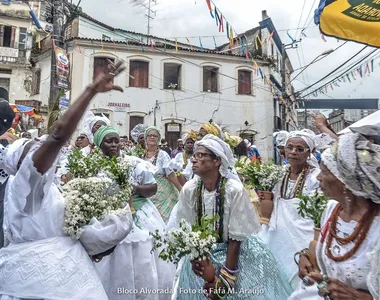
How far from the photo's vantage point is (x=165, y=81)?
80.8ft

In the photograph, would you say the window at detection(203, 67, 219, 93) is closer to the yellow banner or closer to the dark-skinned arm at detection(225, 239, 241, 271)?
the yellow banner

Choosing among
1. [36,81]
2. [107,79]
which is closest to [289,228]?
[107,79]

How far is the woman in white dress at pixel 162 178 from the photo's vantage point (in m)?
6.09

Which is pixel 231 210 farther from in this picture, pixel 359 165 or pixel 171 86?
pixel 171 86

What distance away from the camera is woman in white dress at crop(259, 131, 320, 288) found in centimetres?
410

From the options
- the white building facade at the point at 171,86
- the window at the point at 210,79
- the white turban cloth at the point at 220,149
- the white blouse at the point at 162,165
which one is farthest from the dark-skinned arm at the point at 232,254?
the window at the point at 210,79

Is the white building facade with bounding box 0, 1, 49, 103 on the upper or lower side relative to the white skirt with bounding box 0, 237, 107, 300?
upper

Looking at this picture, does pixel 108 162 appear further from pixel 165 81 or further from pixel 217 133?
pixel 165 81

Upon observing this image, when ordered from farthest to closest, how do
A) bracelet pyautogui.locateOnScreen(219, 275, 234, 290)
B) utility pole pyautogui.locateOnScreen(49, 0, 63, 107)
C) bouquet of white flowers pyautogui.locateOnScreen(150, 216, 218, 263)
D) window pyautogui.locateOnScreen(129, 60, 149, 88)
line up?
window pyautogui.locateOnScreen(129, 60, 149, 88) → utility pole pyautogui.locateOnScreen(49, 0, 63, 107) → bracelet pyautogui.locateOnScreen(219, 275, 234, 290) → bouquet of white flowers pyautogui.locateOnScreen(150, 216, 218, 263)

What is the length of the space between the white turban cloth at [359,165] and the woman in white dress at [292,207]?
234 centimetres

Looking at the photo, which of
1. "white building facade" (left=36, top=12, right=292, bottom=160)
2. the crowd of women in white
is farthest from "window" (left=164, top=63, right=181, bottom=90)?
the crowd of women in white

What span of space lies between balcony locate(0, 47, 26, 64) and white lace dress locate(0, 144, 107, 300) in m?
31.0

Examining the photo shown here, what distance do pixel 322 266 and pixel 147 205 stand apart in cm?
246

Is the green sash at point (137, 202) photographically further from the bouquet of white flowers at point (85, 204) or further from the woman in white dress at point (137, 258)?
the bouquet of white flowers at point (85, 204)
